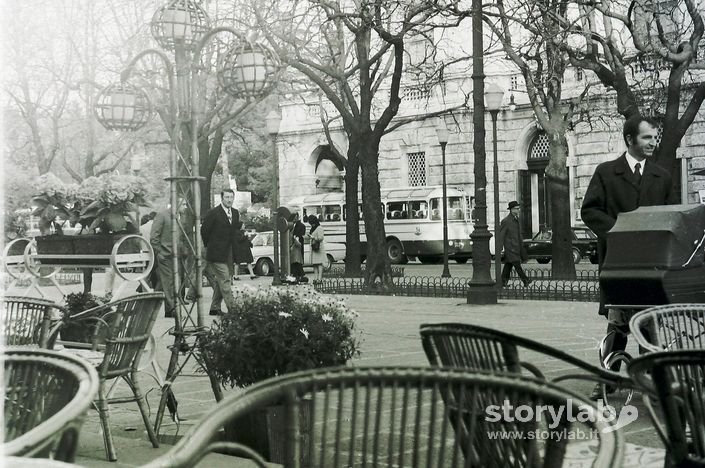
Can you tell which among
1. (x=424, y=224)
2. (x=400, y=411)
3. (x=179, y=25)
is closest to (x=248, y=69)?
(x=179, y=25)

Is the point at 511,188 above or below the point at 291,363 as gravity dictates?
above

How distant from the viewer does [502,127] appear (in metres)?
38.1

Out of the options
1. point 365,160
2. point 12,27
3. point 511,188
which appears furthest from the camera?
point 511,188

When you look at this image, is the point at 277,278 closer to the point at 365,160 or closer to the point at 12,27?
the point at 365,160

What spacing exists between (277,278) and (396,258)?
11889 mm

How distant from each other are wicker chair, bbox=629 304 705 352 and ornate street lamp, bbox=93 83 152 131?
183 inches

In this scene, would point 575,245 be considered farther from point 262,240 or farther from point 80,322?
point 80,322

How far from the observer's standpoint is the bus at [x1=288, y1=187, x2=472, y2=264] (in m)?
36.7

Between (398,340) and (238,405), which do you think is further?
(398,340)

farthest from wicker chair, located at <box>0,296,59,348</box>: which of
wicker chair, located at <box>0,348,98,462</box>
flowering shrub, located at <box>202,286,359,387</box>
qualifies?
wicker chair, located at <box>0,348,98,462</box>

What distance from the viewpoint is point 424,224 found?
3722 centimetres

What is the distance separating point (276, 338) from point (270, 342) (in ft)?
0.20

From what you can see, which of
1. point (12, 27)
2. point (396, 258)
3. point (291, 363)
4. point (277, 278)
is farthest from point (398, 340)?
point (396, 258)

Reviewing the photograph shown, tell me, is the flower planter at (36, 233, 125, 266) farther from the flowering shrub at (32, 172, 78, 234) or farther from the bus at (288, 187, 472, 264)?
the bus at (288, 187, 472, 264)
